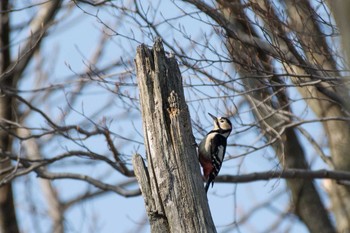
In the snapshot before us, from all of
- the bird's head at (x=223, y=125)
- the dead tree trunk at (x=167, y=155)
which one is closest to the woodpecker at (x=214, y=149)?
the bird's head at (x=223, y=125)

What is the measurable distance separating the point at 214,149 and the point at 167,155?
1912 millimetres

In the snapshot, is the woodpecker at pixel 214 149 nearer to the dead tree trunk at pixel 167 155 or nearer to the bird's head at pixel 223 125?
the bird's head at pixel 223 125

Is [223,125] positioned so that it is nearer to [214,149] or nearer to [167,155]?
[214,149]

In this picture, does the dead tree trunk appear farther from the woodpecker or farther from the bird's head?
the bird's head

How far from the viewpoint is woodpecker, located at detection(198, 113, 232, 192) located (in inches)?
295

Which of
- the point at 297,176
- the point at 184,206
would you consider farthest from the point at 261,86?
the point at 184,206

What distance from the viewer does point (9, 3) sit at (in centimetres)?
895

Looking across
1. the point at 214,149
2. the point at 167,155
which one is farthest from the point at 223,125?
the point at 167,155

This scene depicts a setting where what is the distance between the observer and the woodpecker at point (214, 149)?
7.48m

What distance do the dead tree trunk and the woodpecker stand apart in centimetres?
171

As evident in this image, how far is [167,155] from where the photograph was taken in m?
5.61

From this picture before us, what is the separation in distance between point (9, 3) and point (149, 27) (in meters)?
2.30

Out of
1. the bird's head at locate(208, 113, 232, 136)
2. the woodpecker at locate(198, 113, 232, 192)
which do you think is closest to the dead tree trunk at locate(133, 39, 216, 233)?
the woodpecker at locate(198, 113, 232, 192)

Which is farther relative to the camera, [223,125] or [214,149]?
[223,125]
